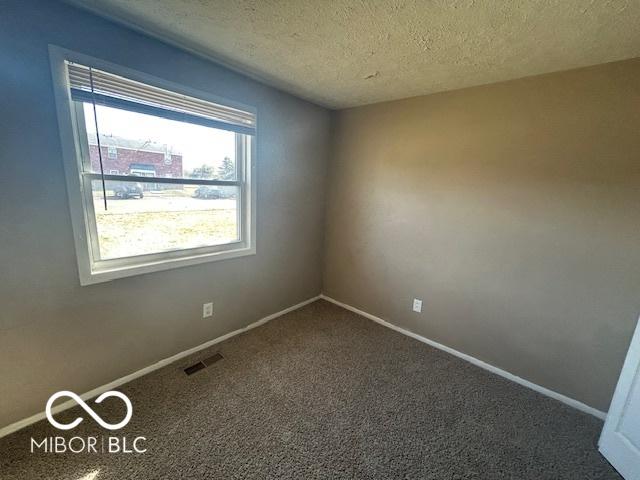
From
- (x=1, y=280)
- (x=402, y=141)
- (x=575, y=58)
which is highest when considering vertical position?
(x=575, y=58)

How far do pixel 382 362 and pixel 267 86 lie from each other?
8.13 ft

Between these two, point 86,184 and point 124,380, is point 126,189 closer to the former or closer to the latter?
point 86,184

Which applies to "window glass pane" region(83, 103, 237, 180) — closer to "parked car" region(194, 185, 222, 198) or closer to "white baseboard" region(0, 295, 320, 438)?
"parked car" region(194, 185, 222, 198)

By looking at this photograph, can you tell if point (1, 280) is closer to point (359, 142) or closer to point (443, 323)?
point (359, 142)

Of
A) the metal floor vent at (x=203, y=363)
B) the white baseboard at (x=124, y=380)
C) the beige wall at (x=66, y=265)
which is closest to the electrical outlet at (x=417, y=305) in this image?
the white baseboard at (x=124, y=380)

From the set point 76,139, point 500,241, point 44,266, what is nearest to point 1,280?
point 44,266

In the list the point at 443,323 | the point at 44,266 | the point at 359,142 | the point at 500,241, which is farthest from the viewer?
the point at 359,142

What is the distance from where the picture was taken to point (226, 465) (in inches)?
51.0

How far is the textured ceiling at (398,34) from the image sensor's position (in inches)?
46.4

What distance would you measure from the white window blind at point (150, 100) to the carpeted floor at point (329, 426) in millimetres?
1773

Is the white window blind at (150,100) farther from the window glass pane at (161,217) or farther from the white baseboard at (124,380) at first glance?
the white baseboard at (124,380)

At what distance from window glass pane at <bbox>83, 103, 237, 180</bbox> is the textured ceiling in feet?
1.62

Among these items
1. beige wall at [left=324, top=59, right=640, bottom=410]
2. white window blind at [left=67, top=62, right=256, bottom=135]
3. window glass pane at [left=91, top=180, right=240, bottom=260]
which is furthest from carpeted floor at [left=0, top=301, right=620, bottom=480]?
white window blind at [left=67, top=62, right=256, bottom=135]

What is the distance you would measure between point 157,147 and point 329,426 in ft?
6.80
